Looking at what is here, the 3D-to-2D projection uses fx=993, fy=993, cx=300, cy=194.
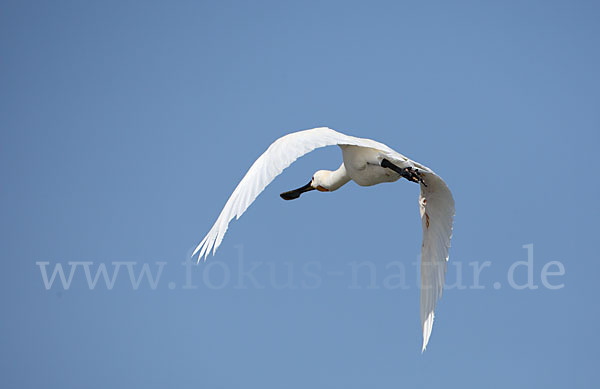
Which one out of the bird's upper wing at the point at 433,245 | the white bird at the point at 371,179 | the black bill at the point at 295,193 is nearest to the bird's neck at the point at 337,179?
the white bird at the point at 371,179

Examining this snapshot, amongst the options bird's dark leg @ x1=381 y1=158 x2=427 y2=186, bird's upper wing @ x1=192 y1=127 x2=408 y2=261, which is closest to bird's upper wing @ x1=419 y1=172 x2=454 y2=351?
bird's dark leg @ x1=381 y1=158 x2=427 y2=186

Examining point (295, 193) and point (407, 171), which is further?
point (295, 193)

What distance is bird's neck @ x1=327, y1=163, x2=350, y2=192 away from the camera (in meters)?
21.2

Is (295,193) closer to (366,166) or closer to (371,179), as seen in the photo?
(371,179)

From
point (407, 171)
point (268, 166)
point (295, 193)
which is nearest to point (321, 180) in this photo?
point (295, 193)

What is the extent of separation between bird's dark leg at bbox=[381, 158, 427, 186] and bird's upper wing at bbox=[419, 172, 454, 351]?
811mm

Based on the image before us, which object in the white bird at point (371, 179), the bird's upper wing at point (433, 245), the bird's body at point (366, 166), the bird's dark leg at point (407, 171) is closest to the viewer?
the white bird at point (371, 179)

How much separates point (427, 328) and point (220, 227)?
662cm

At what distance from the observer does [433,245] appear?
2027 centimetres

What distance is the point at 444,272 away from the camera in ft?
66.4

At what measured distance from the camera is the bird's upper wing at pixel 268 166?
1524cm

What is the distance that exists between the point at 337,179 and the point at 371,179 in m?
1.94

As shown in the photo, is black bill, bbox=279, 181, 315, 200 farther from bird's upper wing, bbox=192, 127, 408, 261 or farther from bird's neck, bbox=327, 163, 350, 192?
bird's upper wing, bbox=192, 127, 408, 261

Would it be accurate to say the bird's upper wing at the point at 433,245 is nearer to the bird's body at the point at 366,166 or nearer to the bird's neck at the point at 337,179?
the bird's body at the point at 366,166
